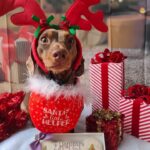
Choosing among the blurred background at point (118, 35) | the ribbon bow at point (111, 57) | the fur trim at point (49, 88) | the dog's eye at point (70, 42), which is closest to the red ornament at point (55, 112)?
the fur trim at point (49, 88)

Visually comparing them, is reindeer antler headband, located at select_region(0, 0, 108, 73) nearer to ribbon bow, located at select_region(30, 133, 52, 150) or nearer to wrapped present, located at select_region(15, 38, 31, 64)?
ribbon bow, located at select_region(30, 133, 52, 150)

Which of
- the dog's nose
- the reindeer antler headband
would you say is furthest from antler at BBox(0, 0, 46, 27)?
the dog's nose

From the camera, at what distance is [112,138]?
0.68 meters

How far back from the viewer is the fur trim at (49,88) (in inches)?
25.8

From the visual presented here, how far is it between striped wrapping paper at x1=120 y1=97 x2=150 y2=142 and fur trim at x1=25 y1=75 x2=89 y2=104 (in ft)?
0.48

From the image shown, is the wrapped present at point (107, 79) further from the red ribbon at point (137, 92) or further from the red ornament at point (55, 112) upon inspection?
the red ornament at point (55, 112)

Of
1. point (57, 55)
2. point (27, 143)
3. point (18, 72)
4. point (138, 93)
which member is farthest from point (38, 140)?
point (18, 72)

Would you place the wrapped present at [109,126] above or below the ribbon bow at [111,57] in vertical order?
below

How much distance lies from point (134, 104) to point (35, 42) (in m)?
0.29

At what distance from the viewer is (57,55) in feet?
2.01

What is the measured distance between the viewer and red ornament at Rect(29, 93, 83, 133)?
2.16ft

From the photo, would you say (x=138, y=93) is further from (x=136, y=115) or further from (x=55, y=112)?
(x=55, y=112)

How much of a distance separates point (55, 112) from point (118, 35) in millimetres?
491

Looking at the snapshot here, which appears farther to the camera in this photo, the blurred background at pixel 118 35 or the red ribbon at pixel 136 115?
the blurred background at pixel 118 35
